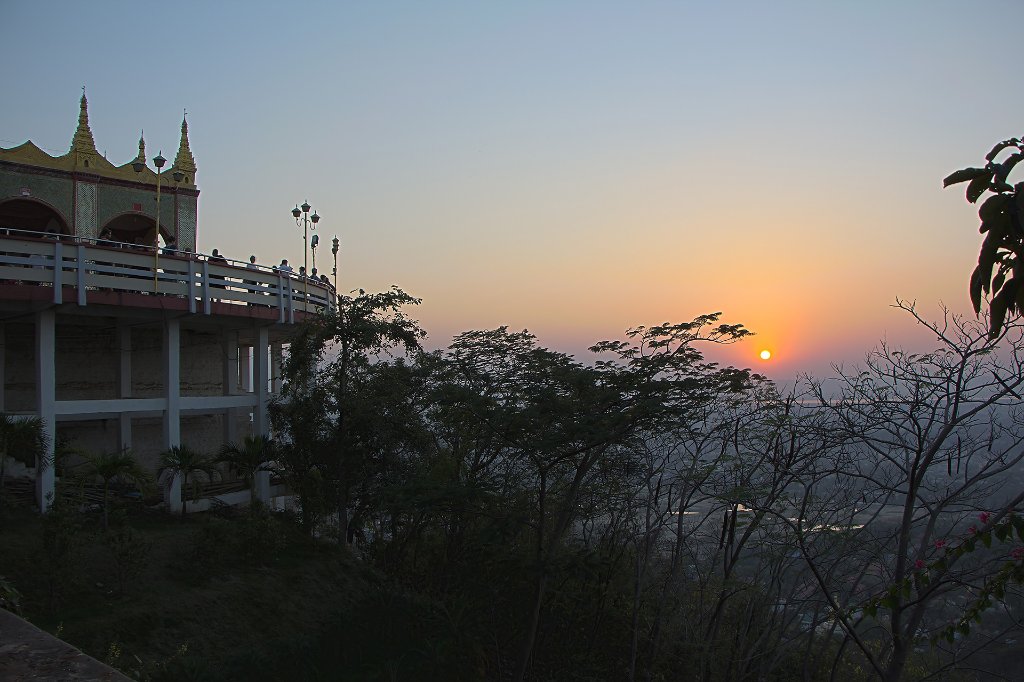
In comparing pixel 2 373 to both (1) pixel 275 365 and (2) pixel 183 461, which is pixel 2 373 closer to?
(2) pixel 183 461

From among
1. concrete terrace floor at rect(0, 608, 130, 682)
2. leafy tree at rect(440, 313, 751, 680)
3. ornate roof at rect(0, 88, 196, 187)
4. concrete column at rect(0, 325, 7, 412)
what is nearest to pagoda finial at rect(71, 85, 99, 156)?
ornate roof at rect(0, 88, 196, 187)

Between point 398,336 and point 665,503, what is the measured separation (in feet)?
21.9

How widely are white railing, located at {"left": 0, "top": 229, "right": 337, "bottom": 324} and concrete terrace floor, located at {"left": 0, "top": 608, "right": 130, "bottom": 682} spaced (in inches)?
503

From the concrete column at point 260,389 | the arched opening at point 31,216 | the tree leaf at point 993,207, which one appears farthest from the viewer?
the arched opening at point 31,216

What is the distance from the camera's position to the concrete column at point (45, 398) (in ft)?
48.0

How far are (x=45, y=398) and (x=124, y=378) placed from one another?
3.62m

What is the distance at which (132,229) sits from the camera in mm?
22000

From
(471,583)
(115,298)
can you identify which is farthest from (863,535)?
(115,298)

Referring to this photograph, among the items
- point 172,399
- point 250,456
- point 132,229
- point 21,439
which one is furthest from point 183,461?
Result: point 132,229

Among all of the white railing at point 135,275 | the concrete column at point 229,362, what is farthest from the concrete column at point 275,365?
the white railing at point 135,275

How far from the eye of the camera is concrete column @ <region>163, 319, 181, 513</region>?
16719 millimetres

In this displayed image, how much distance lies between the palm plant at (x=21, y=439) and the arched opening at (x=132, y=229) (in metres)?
7.68

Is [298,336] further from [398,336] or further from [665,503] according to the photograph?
[665,503]

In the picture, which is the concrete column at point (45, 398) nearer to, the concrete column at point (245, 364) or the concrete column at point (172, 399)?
the concrete column at point (172, 399)
